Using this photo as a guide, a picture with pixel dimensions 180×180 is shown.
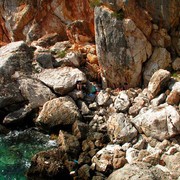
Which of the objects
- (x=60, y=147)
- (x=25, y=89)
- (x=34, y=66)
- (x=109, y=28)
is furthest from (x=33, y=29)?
(x=60, y=147)

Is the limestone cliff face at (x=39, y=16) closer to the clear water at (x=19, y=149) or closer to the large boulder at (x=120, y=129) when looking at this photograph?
the large boulder at (x=120, y=129)

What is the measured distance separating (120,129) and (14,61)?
10873mm

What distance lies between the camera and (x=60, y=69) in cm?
2498

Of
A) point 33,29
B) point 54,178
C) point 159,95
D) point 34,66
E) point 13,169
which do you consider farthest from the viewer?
point 33,29

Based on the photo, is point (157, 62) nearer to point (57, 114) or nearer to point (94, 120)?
point (94, 120)

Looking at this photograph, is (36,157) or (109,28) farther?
(109,28)

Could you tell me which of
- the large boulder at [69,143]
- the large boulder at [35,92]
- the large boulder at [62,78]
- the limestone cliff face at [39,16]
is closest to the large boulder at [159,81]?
the large boulder at [62,78]

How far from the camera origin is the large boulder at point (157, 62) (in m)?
22.3

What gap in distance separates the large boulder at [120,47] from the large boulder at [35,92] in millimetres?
4720

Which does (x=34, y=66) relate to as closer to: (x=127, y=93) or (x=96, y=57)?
(x=96, y=57)

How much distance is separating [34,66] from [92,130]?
828 centimetres

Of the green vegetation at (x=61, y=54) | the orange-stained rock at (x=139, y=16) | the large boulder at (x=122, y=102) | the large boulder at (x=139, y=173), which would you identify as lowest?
the large boulder at (x=139, y=173)

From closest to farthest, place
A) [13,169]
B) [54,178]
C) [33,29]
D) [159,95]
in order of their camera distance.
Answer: [54,178]
[13,169]
[159,95]
[33,29]

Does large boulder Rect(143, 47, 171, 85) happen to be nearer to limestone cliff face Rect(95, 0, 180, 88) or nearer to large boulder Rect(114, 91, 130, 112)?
limestone cliff face Rect(95, 0, 180, 88)
